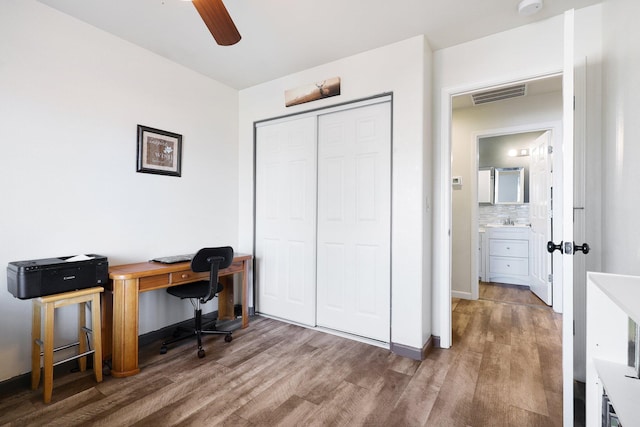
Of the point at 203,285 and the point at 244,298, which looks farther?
the point at 244,298

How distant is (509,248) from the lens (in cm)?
495

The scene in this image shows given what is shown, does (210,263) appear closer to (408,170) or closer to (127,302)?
(127,302)

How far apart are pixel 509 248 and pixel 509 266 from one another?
0.29 m

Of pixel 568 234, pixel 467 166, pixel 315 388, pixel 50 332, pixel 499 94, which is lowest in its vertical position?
pixel 315 388

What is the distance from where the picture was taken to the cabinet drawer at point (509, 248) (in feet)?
15.9

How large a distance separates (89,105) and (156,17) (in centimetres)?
84

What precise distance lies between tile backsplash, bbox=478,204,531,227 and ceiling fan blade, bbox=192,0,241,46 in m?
5.08

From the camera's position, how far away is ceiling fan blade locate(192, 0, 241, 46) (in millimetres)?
1510

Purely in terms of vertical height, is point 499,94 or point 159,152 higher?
point 499,94

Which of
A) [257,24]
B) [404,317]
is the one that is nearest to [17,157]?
[257,24]

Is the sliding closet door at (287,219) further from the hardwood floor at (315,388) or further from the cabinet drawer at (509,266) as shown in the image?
the cabinet drawer at (509,266)

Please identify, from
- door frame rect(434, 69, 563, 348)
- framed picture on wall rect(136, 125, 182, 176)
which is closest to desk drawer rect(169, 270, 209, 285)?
framed picture on wall rect(136, 125, 182, 176)

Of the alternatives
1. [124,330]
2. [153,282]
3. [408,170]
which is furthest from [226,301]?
[408,170]

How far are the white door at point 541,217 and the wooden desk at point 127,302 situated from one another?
4.14 m
